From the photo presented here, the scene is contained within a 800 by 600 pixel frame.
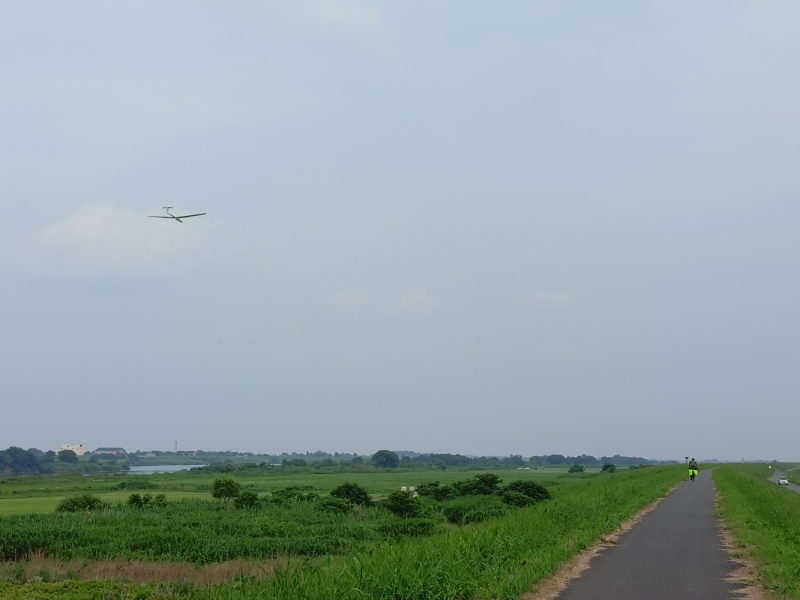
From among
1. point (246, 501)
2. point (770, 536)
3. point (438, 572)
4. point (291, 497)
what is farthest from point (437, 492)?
point (438, 572)

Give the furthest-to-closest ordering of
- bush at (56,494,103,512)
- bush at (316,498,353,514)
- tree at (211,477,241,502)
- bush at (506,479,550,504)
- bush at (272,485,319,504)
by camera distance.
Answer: tree at (211,477,241,502) < bush at (272,485,319,504) < bush at (506,479,550,504) < bush at (56,494,103,512) < bush at (316,498,353,514)

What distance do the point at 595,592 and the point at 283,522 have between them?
2745 centimetres

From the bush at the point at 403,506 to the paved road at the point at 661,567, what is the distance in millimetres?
22346

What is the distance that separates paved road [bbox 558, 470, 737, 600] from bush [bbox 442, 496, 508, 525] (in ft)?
59.1

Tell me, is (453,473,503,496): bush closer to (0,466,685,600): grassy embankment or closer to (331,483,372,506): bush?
(331,483,372,506): bush

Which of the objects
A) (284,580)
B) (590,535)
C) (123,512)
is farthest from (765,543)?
(123,512)

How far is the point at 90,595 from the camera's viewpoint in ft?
58.4

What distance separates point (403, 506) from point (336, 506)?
4372 millimetres

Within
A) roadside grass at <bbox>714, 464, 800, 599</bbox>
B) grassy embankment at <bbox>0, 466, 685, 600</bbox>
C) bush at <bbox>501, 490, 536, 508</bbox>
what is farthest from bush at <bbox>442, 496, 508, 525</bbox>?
grassy embankment at <bbox>0, 466, 685, 600</bbox>

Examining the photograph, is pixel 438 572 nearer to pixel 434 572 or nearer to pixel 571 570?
pixel 434 572

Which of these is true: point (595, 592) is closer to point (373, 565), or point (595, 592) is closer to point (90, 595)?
point (373, 565)

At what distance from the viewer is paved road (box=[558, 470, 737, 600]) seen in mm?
12703

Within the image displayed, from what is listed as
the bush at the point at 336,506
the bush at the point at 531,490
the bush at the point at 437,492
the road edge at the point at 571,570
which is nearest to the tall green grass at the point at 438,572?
the road edge at the point at 571,570

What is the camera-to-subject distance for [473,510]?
4400 cm
